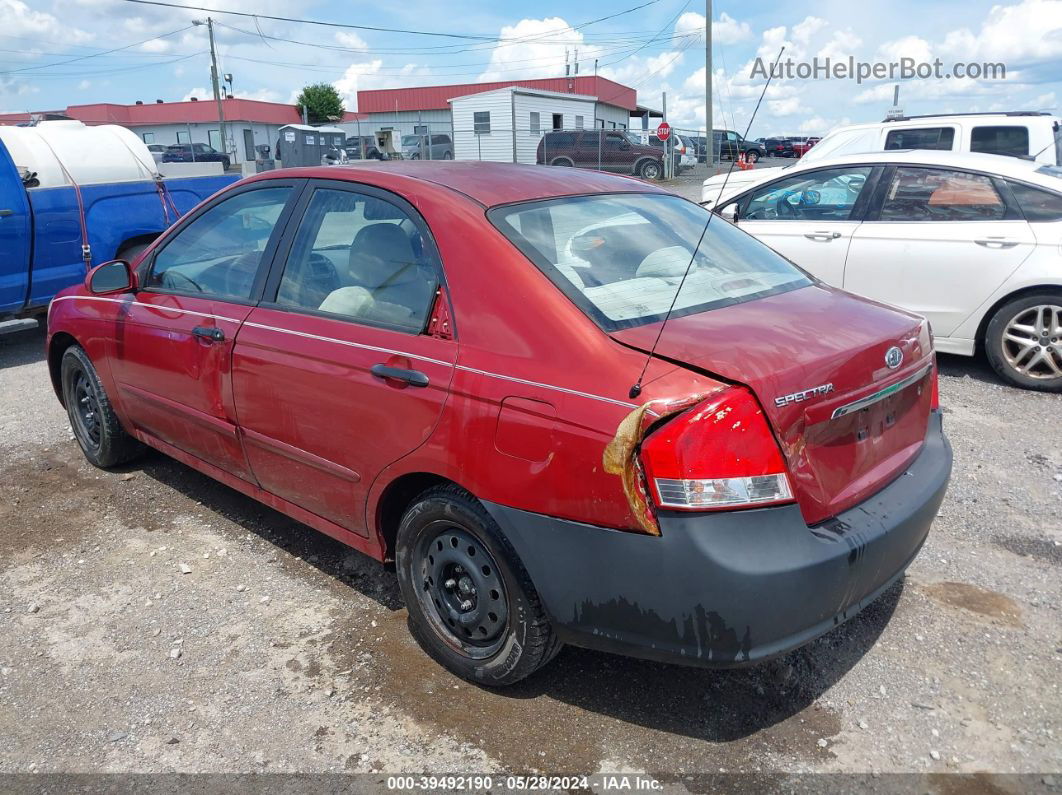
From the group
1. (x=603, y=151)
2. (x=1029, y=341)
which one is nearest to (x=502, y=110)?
(x=603, y=151)

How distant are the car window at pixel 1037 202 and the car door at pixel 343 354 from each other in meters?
4.92

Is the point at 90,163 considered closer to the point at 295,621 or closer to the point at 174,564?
the point at 174,564

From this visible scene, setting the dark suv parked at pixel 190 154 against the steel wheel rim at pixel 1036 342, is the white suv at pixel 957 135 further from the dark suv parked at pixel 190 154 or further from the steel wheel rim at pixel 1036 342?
the dark suv parked at pixel 190 154

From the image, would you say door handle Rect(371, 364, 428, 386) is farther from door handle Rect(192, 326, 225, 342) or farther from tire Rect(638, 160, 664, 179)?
tire Rect(638, 160, 664, 179)

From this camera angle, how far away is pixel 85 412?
4930 millimetres

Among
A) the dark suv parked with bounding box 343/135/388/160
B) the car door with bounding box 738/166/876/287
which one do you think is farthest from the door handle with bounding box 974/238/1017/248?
the dark suv parked with bounding box 343/135/388/160

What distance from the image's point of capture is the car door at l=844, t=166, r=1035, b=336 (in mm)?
5863

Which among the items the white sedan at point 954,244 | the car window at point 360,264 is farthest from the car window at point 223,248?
the white sedan at point 954,244

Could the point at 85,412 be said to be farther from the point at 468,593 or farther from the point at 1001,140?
the point at 1001,140

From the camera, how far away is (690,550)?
2160 mm

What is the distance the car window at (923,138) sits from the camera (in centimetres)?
1012

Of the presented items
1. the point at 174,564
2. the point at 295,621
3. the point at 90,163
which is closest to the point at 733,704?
the point at 295,621

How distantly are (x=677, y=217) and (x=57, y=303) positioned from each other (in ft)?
12.0

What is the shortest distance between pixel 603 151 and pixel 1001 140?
18.6m
